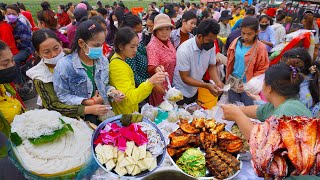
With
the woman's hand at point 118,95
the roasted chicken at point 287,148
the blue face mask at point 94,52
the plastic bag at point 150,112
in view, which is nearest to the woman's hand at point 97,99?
the woman's hand at point 118,95

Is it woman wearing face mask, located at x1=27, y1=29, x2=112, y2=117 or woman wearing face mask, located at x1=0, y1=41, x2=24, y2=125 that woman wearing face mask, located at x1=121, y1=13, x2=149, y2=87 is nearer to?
woman wearing face mask, located at x1=27, y1=29, x2=112, y2=117

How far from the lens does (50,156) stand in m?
1.38

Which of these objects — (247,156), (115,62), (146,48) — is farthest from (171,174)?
(146,48)

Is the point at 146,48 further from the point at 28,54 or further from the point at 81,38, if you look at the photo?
the point at 28,54

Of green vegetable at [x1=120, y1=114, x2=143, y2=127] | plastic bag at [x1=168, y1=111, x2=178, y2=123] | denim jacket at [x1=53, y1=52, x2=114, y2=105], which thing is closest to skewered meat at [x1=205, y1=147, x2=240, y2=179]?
green vegetable at [x1=120, y1=114, x2=143, y2=127]

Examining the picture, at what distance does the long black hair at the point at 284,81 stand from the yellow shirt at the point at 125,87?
3.07 ft

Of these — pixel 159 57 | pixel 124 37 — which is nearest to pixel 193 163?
pixel 124 37

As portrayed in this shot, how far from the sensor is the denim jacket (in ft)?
6.24

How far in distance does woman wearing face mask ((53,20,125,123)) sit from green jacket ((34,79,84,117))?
0.14 ft

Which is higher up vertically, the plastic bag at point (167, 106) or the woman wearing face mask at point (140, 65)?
the woman wearing face mask at point (140, 65)

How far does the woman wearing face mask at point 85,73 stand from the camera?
6.29ft

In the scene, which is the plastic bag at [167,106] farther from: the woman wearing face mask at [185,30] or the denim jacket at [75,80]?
the woman wearing face mask at [185,30]

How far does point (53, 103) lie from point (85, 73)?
0.34 m

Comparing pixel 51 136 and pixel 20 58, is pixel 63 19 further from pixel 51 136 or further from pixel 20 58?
pixel 51 136
